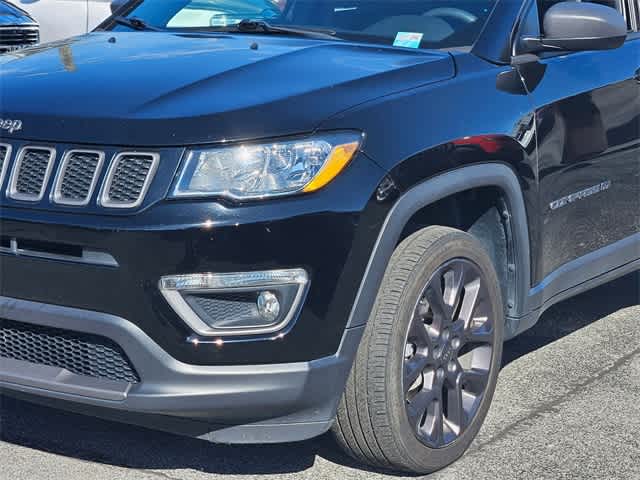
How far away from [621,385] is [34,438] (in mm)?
2225

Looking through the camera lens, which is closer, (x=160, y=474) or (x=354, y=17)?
(x=160, y=474)

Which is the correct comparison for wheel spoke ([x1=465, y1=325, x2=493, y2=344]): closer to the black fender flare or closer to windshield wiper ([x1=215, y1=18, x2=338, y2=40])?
the black fender flare

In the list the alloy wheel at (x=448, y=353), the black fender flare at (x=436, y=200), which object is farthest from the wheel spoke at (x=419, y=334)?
the black fender flare at (x=436, y=200)

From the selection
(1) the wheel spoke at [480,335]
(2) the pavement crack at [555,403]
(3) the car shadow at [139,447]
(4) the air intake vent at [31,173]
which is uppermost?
(4) the air intake vent at [31,173]

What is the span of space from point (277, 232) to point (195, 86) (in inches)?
22.6

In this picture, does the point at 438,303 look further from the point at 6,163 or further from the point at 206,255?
the point at 6,163

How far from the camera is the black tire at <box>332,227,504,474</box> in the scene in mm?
3287

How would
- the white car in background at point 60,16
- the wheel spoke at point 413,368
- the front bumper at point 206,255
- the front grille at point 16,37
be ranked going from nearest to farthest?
the front bumper at point 206,255
the wheel spoke at point 413,368
the front grille at point 16,37
the white car in background at point 60,16

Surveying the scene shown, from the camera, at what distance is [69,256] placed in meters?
3.05

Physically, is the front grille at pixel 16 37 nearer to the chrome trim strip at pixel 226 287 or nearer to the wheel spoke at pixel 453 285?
the wheel spoke at pixel 453 285

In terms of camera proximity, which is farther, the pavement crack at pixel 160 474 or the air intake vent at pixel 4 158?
the pavement crack at pixel 160 474

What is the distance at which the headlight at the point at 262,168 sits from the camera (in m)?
3.01

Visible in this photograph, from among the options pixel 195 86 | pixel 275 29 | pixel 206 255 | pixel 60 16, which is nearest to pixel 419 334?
pixel 206 255

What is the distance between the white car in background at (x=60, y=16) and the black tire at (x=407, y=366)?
300 inches
